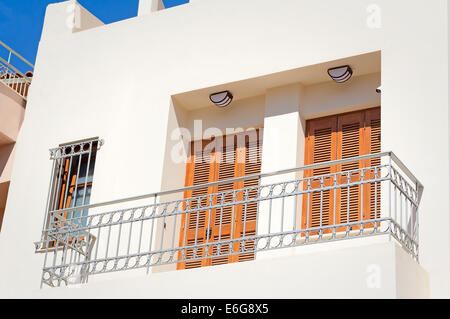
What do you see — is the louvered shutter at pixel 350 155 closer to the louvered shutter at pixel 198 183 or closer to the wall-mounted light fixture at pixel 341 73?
the wall-mounted light fixture at pixel 341 73

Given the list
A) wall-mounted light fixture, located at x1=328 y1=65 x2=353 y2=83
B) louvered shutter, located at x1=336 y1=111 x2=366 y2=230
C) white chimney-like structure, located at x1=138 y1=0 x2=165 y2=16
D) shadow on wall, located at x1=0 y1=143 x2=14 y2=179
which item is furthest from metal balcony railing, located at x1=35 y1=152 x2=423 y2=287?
white chimney-like structure, located at x1=138 y1=0 x2=165 y2=16

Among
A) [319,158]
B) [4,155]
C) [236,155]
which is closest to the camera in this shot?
[319,158]

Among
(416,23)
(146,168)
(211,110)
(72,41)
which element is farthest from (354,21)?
(72,41)

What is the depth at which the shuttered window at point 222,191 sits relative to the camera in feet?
39.3

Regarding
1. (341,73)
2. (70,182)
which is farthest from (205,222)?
(341,73)

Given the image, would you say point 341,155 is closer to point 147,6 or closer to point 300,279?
point 300,279

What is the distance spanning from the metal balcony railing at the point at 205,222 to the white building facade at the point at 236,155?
0.03 m

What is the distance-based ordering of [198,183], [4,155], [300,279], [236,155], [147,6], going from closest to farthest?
[300,279] → [236,155] → [198,183] → [147,6] → [4,155]

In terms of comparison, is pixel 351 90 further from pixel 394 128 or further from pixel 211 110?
pixel 211 110

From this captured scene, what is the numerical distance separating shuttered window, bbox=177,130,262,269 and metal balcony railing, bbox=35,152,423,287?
20 mm

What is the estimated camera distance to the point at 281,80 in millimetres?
12242

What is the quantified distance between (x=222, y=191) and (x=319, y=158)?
148cm

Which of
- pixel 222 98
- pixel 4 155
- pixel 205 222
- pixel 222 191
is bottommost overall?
pixel 205 222

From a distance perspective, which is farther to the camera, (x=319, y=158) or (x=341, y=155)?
(x=319, y=158)
